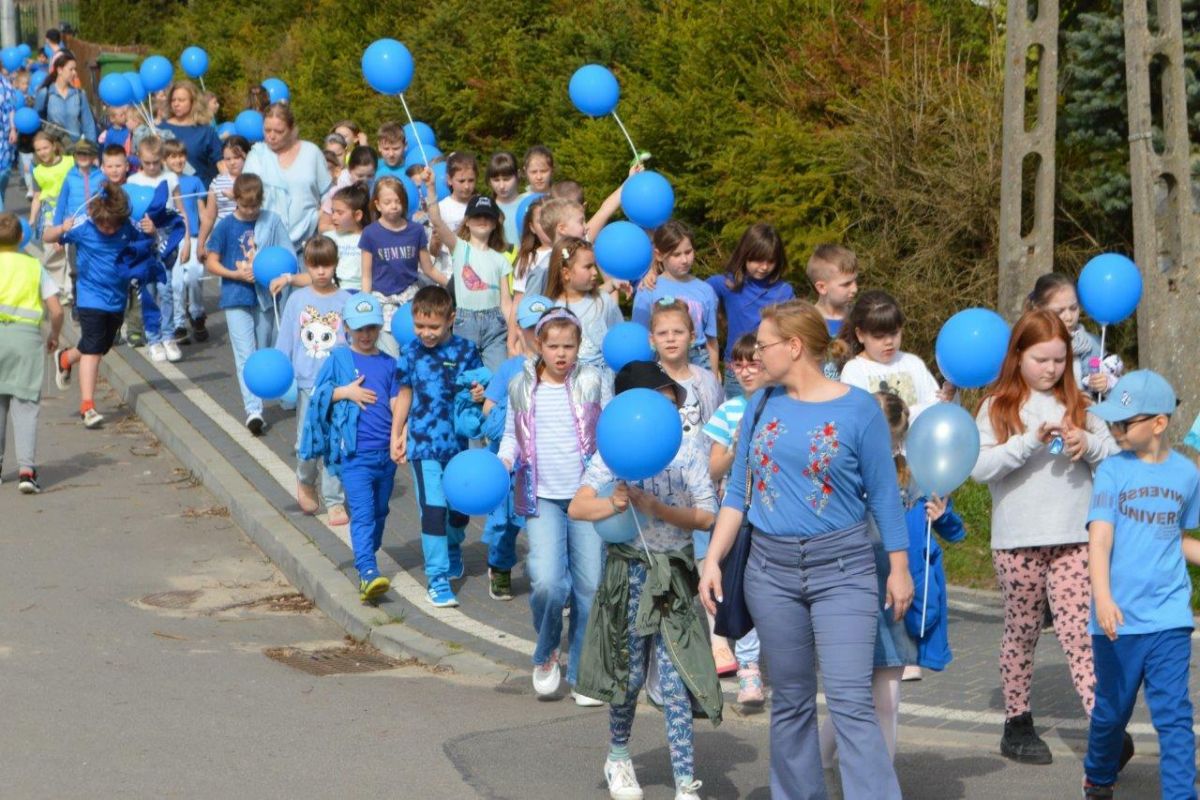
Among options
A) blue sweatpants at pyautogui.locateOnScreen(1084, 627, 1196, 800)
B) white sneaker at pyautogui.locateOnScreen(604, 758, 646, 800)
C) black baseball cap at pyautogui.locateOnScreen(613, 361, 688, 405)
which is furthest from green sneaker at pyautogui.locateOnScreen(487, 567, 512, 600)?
blue sweatpants at pyautogui.locateOnScreen(1084, 627, 1196, 800)

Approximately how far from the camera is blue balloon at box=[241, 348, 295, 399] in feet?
34.6

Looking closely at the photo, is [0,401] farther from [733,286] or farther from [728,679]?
[728,679]

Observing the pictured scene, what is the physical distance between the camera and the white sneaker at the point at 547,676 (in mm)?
8156

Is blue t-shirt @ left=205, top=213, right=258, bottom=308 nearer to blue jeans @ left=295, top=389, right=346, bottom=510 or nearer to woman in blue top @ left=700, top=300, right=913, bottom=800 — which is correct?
blue jeans @ left=295, top=389, right=346, bottom=510

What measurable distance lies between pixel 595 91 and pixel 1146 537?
662 cm

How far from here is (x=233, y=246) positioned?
13414 millimetres

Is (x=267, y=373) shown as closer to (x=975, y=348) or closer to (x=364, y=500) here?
(x=364, y=500)

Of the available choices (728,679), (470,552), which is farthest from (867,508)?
(470,552)

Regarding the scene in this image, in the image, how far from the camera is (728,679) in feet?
27.8

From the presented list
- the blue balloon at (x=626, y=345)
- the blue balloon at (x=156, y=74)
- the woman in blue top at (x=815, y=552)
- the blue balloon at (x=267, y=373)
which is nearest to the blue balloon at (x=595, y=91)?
the blue balloon at (x=267, y=373)

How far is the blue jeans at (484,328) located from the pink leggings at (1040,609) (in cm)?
472

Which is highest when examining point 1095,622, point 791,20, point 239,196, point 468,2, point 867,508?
point 468,2

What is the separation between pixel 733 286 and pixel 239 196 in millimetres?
4667

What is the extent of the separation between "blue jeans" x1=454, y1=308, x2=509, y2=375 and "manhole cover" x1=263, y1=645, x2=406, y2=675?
103 inches
